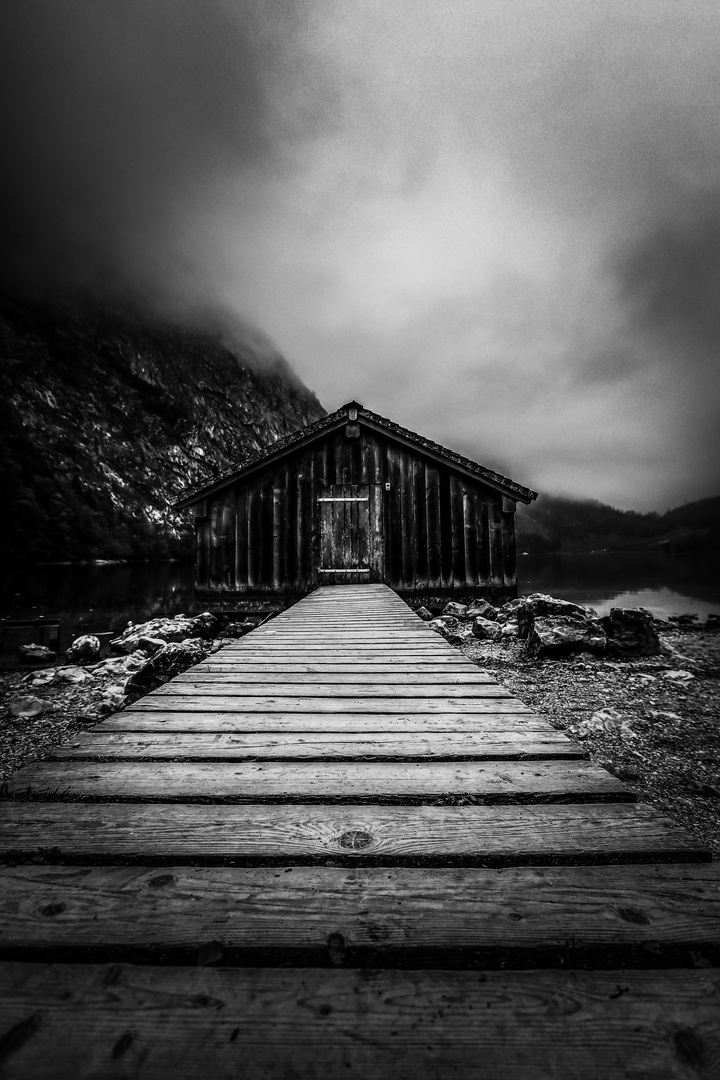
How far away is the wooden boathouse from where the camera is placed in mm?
10742

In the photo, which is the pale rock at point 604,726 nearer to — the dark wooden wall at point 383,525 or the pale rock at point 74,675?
the pale rock at point 74,675

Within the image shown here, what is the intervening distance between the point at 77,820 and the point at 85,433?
193 feet

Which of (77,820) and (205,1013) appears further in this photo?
(77,820)

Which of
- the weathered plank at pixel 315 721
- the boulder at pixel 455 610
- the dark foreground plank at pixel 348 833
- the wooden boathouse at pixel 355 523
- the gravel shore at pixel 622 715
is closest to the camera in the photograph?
the dark foreground plank at pixel 348 833

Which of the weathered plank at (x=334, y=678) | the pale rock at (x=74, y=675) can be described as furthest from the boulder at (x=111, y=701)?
the weathered plank at (x=334, y=678)

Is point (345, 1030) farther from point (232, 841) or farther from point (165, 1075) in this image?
point (232, 841)

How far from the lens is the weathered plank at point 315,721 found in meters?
2.21

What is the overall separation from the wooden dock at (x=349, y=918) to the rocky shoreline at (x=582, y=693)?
3.48ft

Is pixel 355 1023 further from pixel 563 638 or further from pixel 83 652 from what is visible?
pixel 83 652

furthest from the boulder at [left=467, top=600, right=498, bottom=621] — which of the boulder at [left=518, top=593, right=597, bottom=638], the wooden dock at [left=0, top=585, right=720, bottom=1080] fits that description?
the wooden dock at [left=0, top=585, right=720, bottom=1080]

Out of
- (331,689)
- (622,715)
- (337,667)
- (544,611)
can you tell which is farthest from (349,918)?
(544,611)

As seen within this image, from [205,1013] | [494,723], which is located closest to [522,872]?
[205,1013]

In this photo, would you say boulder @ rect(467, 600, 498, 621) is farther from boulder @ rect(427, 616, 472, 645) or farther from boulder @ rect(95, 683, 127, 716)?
boulder @ rect(95, 683, 127, 716)

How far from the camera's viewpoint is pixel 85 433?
50.3m
